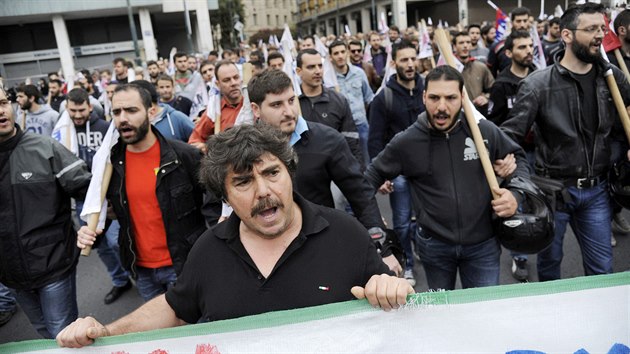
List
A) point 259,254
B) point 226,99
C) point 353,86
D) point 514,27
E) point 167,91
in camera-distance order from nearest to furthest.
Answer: point 259,254, point 226,99, point 353,86, point 167,91, point 514,27

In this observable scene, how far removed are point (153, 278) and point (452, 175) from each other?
2.21 meters

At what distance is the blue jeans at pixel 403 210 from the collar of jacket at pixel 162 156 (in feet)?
7.65

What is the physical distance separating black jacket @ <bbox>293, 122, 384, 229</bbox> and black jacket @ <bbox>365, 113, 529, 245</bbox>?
317mm

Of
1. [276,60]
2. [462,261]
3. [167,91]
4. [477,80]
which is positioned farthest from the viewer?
[276,60]

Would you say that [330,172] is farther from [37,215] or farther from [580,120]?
[37,215]

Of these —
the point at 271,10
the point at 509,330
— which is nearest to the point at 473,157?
the point at 509,330

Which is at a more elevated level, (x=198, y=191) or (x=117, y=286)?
(x=198, y=191)

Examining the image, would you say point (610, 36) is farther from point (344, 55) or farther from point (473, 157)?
point (344, 55)

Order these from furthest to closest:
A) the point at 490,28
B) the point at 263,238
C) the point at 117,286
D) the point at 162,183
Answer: the point at 490,28 → the point at 117,286 → the point at 162,183 → the point at 263,238

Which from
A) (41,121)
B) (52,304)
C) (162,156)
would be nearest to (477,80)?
(162,156)

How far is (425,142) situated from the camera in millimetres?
3127

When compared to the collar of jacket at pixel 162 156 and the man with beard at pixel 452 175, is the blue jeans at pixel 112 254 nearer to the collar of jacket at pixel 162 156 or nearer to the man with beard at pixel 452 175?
the collar of jacket at pixel 162 156

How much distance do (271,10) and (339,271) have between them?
8518 centimetres

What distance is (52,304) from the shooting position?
3.39 m
